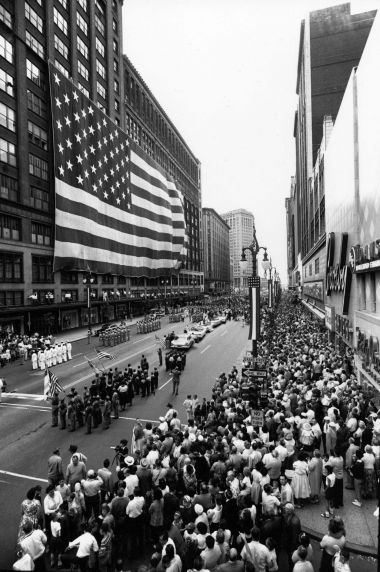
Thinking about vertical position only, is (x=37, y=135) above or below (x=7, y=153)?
above

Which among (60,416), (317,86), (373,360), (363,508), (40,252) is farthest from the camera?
(317,86)

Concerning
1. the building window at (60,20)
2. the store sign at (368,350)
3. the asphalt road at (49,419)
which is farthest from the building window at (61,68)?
the store sign at (368,350)

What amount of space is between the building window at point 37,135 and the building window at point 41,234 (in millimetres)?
9053

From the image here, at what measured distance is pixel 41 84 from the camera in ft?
144

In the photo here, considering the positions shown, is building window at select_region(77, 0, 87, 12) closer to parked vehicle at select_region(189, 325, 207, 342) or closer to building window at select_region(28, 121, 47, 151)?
building window at select_region(28, 121, 47, 151)

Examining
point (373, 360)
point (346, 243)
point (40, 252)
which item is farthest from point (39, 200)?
point (373, 360)

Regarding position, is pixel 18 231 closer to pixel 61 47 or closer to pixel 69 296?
pixel 69 296

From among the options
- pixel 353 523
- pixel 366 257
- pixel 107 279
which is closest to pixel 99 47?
pixel 107 279

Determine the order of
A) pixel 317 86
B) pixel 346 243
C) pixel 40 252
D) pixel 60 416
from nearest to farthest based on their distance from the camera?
pixel 60 416 < pixel 346 243 < pixel 40 252 < pixel 317 86

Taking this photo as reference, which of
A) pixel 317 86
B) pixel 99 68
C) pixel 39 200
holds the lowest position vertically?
pixel 39 200

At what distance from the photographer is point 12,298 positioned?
126ft

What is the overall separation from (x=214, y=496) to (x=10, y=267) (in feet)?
118

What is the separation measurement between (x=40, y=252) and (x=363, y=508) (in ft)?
134

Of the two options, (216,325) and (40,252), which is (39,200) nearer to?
(40,252)
